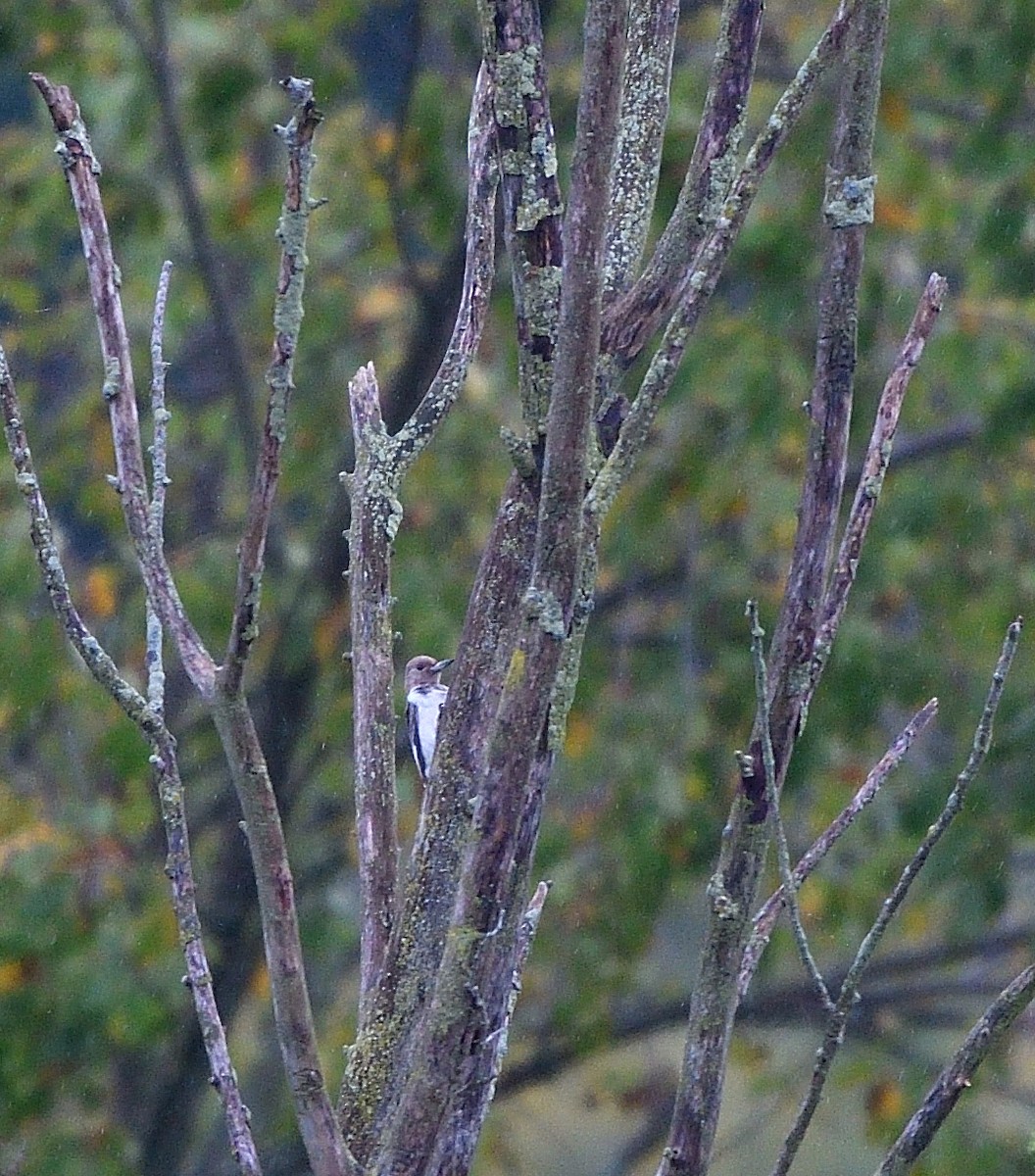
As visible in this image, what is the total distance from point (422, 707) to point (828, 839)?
2.84m

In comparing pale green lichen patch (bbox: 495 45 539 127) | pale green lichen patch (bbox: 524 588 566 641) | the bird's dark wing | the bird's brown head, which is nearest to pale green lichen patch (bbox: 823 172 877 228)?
pale green lichen patch (bbox: 495 45 539 127)

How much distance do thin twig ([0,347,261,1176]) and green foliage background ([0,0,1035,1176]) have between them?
3.79 meters

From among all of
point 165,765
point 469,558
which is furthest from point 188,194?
point 165,765

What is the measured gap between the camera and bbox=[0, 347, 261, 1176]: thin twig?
1.47 meters

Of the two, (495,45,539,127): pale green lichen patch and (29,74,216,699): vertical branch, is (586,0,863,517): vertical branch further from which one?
(29,74,216,699): vertical branch

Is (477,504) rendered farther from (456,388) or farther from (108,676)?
(108,676)

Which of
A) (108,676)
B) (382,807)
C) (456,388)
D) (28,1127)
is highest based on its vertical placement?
(28,1127)

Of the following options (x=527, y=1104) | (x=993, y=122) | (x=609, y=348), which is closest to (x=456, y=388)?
(x=609, y=348)

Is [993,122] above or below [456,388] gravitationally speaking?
above

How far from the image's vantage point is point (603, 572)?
6.38 m

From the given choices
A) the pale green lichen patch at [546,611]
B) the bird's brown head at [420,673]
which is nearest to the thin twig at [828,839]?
the pale green lichen patch at [546,611]

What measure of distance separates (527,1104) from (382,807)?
20.3 feet

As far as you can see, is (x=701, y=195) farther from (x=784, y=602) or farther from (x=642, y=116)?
(x=784, y=602)

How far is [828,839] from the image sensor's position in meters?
1.70
